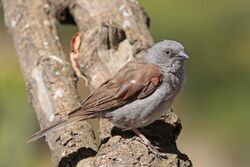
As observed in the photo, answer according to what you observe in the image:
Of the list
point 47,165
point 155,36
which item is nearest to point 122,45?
A: point 47,165

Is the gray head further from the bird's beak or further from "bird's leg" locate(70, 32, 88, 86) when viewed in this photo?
"bird's leg" locate(70, 32, 88, 86)

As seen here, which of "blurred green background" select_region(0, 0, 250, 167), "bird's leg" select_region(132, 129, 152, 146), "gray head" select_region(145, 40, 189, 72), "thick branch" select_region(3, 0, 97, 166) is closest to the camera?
"bird's leg" select_region(132, 129, 152, 146)

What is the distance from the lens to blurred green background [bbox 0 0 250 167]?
6391 mm

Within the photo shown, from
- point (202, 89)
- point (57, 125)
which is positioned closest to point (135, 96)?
point (57, 125)

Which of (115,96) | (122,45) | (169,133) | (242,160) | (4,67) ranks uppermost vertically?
(4,67)

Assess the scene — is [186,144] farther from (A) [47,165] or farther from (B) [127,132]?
(B) [127,132]

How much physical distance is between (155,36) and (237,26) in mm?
1198

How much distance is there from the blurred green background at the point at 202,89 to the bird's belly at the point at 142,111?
137 centimetres

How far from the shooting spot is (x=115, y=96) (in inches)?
192

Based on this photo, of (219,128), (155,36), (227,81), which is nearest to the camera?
(219,128)

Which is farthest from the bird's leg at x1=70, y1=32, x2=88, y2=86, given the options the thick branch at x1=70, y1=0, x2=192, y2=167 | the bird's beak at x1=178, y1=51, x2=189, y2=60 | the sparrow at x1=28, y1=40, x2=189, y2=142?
the bird's beak at x1=178, y1=51, x2=189, y2=60

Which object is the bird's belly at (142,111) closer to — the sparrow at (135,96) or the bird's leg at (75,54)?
the sparrow at (135,96)

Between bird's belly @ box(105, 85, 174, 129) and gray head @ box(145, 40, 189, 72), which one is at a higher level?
gray head @ box(145, 40, 189, 72)

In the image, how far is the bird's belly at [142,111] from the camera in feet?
15.9
